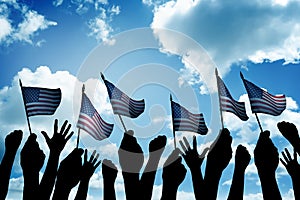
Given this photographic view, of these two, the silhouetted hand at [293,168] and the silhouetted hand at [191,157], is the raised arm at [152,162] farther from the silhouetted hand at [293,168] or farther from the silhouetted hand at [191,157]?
the silhouetted hand at [293,168]

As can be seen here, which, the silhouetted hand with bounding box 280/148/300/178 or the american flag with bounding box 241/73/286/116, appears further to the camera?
the american flag with bounding box 241/73/286/116

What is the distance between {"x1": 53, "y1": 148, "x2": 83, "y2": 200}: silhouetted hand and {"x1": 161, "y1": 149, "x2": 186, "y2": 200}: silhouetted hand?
1714mm

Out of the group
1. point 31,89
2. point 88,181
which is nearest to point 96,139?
point 31,89

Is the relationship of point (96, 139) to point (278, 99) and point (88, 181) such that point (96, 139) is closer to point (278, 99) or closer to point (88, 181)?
point (88, 181)

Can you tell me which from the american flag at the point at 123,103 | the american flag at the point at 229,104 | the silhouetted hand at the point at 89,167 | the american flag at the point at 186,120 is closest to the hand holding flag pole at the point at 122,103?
the american flag at the point at 123,103

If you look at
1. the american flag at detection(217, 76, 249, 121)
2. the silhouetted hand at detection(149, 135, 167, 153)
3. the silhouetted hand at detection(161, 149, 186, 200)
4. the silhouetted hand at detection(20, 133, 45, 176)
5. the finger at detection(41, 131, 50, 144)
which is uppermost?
the american flag at detection(217, 76, 249, 121)

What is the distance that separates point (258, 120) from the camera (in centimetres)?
A: 1181

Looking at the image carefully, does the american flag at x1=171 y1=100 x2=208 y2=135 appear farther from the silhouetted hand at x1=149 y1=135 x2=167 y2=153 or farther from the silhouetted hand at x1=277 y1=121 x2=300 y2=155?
the silhouetted hand at x1=149 y1=135 x2=167 y2=153

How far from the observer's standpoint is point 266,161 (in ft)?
22.6

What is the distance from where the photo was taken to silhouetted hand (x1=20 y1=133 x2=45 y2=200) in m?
6.38

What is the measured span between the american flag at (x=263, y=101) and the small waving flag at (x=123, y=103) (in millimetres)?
4505

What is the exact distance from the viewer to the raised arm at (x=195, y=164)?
654cm

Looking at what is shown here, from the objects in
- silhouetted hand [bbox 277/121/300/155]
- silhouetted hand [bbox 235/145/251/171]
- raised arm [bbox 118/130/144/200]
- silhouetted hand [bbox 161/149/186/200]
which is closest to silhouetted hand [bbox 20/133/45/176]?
raised arm [bbox 118/130/144/200]

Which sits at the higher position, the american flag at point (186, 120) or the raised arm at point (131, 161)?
the american flag at point (186, 120)
